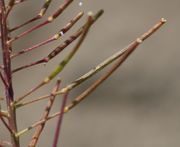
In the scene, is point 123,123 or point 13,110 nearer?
point 13,110

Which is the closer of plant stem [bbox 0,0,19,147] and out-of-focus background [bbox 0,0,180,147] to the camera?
plant stem [bbox 0,0,19,147]

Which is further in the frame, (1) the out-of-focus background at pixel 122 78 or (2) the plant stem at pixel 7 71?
(1) the out-of-focus background at pixel 122 78

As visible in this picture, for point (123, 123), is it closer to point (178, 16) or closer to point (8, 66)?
point (178, 16)

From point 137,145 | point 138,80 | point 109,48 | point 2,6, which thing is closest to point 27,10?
point 109,48

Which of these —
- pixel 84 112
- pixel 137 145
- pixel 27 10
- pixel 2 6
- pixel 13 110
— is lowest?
pixel 137 145

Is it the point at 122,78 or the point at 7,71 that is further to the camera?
the point at 122,78

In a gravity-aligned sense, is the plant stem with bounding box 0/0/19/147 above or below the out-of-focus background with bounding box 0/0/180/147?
above

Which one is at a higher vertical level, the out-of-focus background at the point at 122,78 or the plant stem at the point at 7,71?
the plant stem at the point at 7,71

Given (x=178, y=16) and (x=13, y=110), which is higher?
(x=13, y=110)
